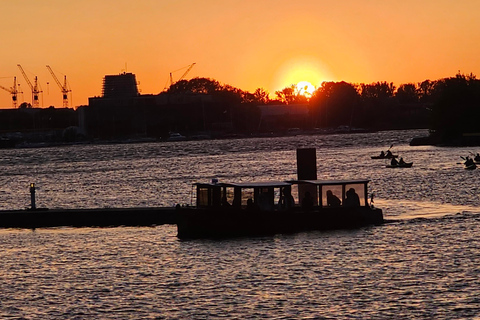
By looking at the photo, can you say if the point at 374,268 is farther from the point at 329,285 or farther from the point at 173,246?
the point at 173,246

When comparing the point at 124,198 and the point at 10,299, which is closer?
the point at 10,299

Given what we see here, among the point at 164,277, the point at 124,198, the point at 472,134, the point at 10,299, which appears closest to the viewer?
the point at 10,299

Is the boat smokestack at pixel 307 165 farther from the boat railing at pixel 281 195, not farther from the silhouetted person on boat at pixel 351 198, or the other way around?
the silhouetted person on boat at pixel 351 198

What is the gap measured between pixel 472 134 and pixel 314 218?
13468 cm

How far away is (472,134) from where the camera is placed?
→ 586 ft

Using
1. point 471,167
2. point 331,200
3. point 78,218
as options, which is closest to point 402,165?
point 471,167

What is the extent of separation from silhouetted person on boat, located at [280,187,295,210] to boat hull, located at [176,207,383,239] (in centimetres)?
56

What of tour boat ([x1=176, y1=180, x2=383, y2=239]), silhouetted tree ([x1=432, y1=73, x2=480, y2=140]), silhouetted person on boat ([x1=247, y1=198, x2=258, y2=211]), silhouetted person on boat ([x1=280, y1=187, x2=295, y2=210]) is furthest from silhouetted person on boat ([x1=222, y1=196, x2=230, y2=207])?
silhouetted tree ([x1=432, y1=73, x2=480, y2=140])

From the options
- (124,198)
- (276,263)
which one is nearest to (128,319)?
(276,263)

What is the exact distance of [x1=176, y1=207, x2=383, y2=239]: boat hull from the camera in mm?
48781

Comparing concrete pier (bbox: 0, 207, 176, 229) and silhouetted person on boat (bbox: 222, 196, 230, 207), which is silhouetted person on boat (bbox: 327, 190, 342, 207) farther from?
concrete pier (bbox: 0, 207, 176, 229)

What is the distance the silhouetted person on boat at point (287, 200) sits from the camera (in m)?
49.9

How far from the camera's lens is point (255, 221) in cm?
4931

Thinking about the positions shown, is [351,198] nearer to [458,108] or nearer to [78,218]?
[78,218]
